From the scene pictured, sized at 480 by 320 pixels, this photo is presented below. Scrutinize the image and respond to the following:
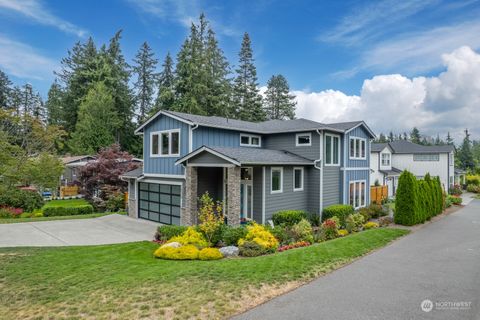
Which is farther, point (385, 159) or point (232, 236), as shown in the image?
point (385, 159)

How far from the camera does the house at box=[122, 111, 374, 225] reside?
1452cm

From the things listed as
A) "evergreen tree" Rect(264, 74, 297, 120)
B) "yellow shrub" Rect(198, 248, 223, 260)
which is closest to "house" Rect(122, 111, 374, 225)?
"yellow shrub" Rect(198, 248, 223, 260)

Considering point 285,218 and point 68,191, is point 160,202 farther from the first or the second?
point 68,191

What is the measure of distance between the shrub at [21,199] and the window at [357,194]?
2215cm

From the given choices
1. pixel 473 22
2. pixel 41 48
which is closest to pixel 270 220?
pixel 473 22

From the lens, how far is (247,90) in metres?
43.1

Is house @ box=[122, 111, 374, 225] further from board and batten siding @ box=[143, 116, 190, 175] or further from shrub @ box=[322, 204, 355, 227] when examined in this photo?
shrub @ box=[322, 204, 355, 227]

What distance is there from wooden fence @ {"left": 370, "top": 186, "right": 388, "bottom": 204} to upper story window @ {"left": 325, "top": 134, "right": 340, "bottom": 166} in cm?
801

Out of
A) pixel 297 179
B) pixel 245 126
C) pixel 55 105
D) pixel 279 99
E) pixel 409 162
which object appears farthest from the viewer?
pixel 279 99

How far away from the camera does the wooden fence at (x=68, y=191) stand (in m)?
32.6

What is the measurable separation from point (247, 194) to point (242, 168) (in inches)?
55.3

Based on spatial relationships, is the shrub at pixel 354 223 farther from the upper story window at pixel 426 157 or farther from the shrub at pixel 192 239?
the upper story window at pixel 426 157

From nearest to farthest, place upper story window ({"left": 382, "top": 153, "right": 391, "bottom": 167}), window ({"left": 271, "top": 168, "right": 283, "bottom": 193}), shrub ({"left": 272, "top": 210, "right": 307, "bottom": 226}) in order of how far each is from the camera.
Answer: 1. shrub ({"left": 272, "top": 210, "right": 307, "bottom": 226})
2. window ({"left": 271, "top": 168, "right": 283, "bottom": 193})
3. upper story window ({"left": 382, "top": 153, "right": 391, "bottom": 167})

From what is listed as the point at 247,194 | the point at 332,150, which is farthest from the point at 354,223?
the point at 247,194
